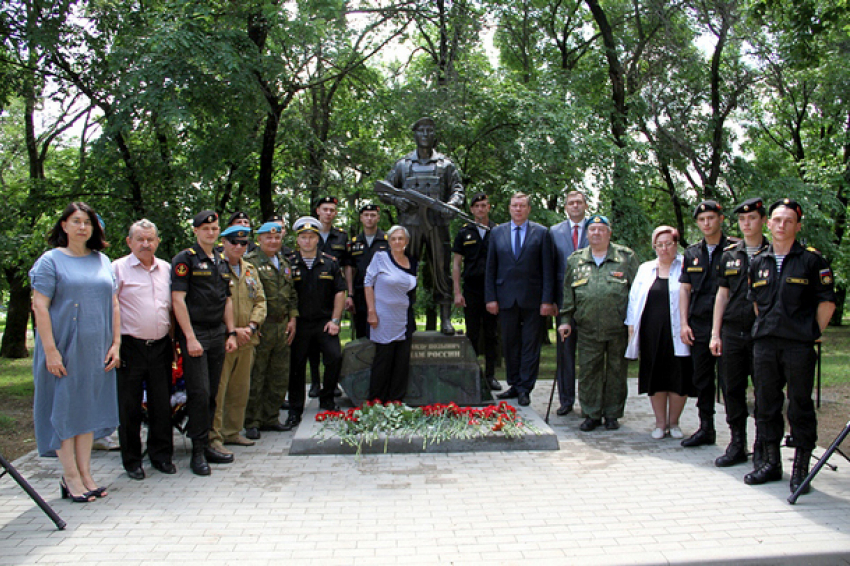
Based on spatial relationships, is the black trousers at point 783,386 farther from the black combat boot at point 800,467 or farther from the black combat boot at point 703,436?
the black combat boot at point 703,436

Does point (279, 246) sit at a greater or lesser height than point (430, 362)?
greater

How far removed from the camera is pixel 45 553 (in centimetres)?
353

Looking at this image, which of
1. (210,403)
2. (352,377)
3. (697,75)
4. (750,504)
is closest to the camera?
(750,504)

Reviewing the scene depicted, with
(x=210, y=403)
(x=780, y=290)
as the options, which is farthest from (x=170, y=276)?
(x=780, y=290)

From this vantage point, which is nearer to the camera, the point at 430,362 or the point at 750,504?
the point at 750,504

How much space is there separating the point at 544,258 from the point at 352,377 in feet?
7.16

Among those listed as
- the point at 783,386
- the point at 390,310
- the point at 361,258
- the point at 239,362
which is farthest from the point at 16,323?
the point at 783,386

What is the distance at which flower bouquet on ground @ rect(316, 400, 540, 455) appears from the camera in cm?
552

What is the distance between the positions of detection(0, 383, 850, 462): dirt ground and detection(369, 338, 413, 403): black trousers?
3.07m

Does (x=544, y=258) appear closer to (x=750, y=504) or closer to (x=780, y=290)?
(x=780, y=290)

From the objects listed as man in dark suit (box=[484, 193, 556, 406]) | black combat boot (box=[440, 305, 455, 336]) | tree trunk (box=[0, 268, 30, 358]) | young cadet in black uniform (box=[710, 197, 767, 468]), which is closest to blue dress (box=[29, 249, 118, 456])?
black combat boot (box=[440, 305, 455, 336])

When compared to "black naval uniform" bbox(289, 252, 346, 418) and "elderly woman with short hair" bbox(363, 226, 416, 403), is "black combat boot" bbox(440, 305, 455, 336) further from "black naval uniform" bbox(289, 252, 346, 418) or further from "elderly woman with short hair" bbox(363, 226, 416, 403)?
"black naval uniform" bbox(289, 252, 346, 418)

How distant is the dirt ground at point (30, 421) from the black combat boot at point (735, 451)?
4.50 feet

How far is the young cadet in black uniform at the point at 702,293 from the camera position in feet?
17.6
